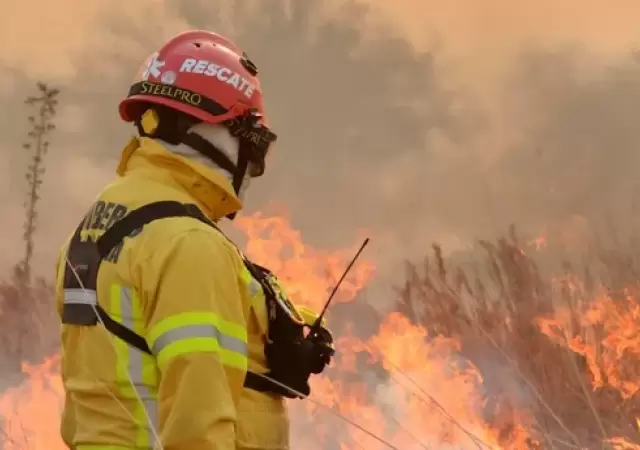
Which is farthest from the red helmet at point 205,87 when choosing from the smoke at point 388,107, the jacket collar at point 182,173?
the smoke at point 388,107

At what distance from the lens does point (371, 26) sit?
18.1ft

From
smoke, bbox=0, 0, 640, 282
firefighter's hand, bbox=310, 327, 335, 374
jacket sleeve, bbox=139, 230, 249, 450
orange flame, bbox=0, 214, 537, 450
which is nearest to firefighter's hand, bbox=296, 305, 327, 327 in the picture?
firefighter's hand, bbox=310, 327, 335, 374

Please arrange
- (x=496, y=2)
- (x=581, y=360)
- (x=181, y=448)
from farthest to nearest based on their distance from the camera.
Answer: (x=496, y=2)
(x=581, y=360)
(x=181, y=448)

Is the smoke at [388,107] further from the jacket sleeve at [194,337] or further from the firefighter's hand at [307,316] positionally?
the jacket sleeve at [194,337]

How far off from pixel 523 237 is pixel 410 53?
1.52 metres

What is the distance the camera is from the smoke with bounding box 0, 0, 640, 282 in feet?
16.5

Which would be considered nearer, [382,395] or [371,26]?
[382,395]

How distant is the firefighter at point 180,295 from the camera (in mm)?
1494

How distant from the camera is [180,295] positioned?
59.1 inches

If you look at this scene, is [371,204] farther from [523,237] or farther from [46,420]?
[46,420]

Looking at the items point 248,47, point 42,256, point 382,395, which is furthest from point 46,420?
point 248,47

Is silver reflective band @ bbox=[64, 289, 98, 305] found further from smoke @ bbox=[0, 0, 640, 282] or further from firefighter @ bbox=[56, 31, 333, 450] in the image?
smoke @ bbox=[0, 0, 640, 282]

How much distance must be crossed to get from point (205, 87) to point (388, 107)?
3702 millimetres

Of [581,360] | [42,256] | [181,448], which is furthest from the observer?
[42,256]
